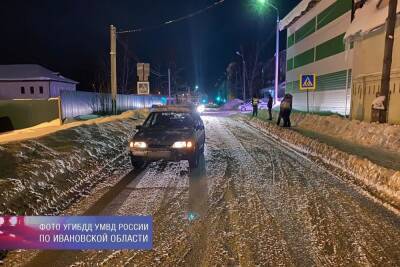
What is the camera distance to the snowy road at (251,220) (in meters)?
4.18

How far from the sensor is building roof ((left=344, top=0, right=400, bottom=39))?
14.5m

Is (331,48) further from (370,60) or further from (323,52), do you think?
(370,60)

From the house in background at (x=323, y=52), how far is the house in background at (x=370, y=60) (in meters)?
4.14

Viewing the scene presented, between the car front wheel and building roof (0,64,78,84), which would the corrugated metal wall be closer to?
the car front wheel

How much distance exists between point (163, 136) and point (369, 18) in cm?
1174

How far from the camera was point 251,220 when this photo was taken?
5.44 m

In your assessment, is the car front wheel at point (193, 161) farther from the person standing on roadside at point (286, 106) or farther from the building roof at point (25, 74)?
the building roof at point (25, 74)

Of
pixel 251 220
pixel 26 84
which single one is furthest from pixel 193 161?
pixel 26 84

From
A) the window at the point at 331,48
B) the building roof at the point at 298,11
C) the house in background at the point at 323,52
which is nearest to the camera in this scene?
the house in background at the point at 323,52

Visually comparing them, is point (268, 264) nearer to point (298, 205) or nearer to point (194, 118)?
point (298, 205)

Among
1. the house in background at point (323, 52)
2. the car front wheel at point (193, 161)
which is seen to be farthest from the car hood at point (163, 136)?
Result: the house in background at point (323, 52)

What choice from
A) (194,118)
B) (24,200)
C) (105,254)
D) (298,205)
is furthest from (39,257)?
(194,118)

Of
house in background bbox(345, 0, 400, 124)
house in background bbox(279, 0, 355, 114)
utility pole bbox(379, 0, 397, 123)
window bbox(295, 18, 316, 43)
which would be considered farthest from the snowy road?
window bbox(295, 18, 316, 43)

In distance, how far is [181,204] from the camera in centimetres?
627
